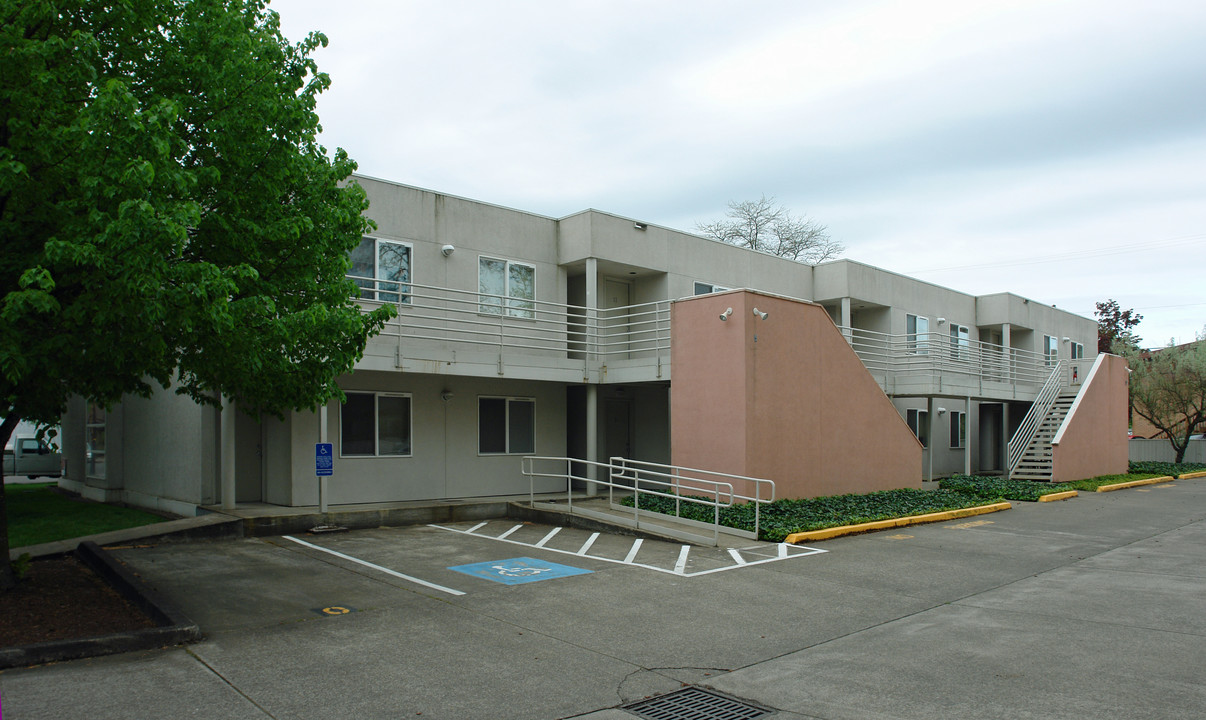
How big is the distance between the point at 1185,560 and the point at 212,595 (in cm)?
1267

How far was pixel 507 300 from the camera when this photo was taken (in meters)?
18.6

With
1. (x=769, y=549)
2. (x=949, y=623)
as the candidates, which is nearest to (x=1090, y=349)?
(x=769, y=549)

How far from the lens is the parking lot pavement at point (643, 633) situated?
5.63 m

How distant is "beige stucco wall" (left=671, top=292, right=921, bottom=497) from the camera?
1532cm

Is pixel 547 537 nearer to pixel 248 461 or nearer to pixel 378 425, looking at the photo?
pixel 378 425

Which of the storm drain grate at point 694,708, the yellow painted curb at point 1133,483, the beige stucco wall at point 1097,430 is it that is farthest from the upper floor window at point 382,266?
the yellow painted curb at point 1133,483

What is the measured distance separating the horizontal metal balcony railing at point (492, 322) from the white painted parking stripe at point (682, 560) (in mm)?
5756

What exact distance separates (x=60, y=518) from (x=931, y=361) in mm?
21186

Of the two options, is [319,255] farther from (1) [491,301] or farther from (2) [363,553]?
(1) [491,301]

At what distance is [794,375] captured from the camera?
16.3 metres

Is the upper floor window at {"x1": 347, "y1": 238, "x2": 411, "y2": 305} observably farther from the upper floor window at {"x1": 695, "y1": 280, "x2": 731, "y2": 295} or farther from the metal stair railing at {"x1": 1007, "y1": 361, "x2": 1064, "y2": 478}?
the metal stair railing at {"x1": 1007, "y1": 361, "x2": 1064, "y2": 478}

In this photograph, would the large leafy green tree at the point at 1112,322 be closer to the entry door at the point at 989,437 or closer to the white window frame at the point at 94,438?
the entry door at the point at 989,437

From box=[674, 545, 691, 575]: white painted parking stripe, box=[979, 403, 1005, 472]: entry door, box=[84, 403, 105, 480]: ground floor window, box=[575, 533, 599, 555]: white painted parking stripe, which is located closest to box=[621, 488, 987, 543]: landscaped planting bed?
box=[674, 545, 691, 575]: white painted parking stripe

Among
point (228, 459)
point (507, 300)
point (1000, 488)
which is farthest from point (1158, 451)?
point (228, 459)
